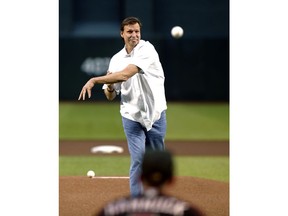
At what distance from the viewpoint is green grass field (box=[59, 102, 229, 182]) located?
1207 cm

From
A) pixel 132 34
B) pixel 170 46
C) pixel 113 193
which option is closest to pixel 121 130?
pixel 170 46

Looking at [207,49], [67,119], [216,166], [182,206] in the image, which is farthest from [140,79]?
[207,49]

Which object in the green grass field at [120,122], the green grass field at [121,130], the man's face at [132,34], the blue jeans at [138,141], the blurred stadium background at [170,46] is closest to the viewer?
the man's face at [132,34]

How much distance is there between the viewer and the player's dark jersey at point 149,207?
131 inches

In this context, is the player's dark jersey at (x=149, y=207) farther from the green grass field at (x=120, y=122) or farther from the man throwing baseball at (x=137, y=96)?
the green grass field at (x=120, y=122)

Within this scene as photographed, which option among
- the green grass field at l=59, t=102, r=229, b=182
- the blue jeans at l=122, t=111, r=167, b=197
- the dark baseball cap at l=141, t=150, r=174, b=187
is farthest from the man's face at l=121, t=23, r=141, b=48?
the green grass field at l=59, t=102, r=229, b=182

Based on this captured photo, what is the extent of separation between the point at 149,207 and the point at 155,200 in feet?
0.13

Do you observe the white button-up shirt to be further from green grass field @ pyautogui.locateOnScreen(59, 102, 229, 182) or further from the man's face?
green grass field @ pyautogui.locateOnScreen(59, 102, 229, 182)

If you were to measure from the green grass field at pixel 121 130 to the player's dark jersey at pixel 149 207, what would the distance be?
7.48 metres

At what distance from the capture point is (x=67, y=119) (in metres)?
21.9

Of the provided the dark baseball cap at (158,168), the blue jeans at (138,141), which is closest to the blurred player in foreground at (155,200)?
the dark baseball cap at (158,168)

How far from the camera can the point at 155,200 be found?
3.37 metres

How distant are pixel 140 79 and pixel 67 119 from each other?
49.2 ft
